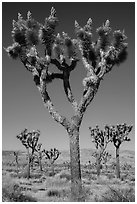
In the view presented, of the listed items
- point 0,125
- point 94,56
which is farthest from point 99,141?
point 0,125

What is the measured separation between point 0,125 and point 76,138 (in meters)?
2.69

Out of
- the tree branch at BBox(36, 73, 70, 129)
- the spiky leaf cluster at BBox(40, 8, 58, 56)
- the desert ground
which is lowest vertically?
the desert ground

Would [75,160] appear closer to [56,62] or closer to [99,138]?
[56,62]

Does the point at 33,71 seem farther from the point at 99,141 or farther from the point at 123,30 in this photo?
the point at 99,141

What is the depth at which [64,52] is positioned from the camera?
10.0 m

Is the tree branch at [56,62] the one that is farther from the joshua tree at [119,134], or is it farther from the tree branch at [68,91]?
the joshua tree at [119,134]

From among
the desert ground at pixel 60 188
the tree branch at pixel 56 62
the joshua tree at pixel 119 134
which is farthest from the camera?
the joshua tree at pixel 119 134

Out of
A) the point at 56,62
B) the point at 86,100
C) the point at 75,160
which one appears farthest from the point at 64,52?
the point at 75,160

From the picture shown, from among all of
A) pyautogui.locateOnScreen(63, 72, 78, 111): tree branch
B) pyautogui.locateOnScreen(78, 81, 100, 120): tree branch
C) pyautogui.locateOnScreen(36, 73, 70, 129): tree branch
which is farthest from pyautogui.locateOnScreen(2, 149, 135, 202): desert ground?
pyautogui.locateOnScreen(63, 72, 78, 111): tree branch

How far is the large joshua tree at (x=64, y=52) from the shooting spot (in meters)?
9.39

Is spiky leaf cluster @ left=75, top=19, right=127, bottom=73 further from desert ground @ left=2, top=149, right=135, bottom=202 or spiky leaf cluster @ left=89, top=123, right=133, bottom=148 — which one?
spiky leaf cluster @ left=89, top=123, right=133, bottom=148

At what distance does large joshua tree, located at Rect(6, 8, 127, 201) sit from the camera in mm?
9391

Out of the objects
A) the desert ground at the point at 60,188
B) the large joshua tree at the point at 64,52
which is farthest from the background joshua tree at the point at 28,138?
the large joshua tree at the point at 64,52

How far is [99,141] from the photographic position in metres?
25.1
